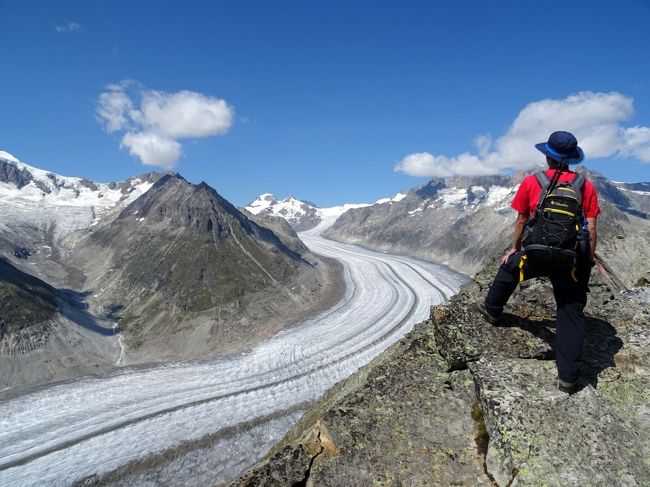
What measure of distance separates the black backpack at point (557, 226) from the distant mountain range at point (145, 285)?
169ft

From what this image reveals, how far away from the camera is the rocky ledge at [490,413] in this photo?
620 centimetres

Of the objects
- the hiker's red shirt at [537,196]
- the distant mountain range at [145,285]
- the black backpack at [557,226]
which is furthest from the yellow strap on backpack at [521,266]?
the distant mountain range at [145,285]

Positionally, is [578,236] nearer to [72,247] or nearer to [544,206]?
[544,206]

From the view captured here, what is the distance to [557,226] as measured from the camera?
691cm

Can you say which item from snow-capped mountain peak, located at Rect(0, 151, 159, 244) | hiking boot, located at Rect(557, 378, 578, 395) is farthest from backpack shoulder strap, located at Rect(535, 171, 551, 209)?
snow-capped mountain peak, located at Rect(0, 151, 159, 244)

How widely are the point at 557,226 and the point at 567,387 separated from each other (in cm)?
276

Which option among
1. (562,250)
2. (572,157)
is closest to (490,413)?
Result: (562,250)

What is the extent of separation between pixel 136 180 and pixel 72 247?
78.0 metres

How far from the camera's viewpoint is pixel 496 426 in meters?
6.80

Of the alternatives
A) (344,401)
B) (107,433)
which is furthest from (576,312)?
(107,433)

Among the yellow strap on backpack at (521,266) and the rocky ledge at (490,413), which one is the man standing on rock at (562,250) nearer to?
the yellow strap on backpack at (521,266)

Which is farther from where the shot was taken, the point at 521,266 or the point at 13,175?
the point at 13,175

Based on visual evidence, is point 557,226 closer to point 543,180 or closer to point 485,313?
point 543,180

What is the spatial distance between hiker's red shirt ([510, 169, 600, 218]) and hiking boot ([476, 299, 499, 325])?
7.98ft
